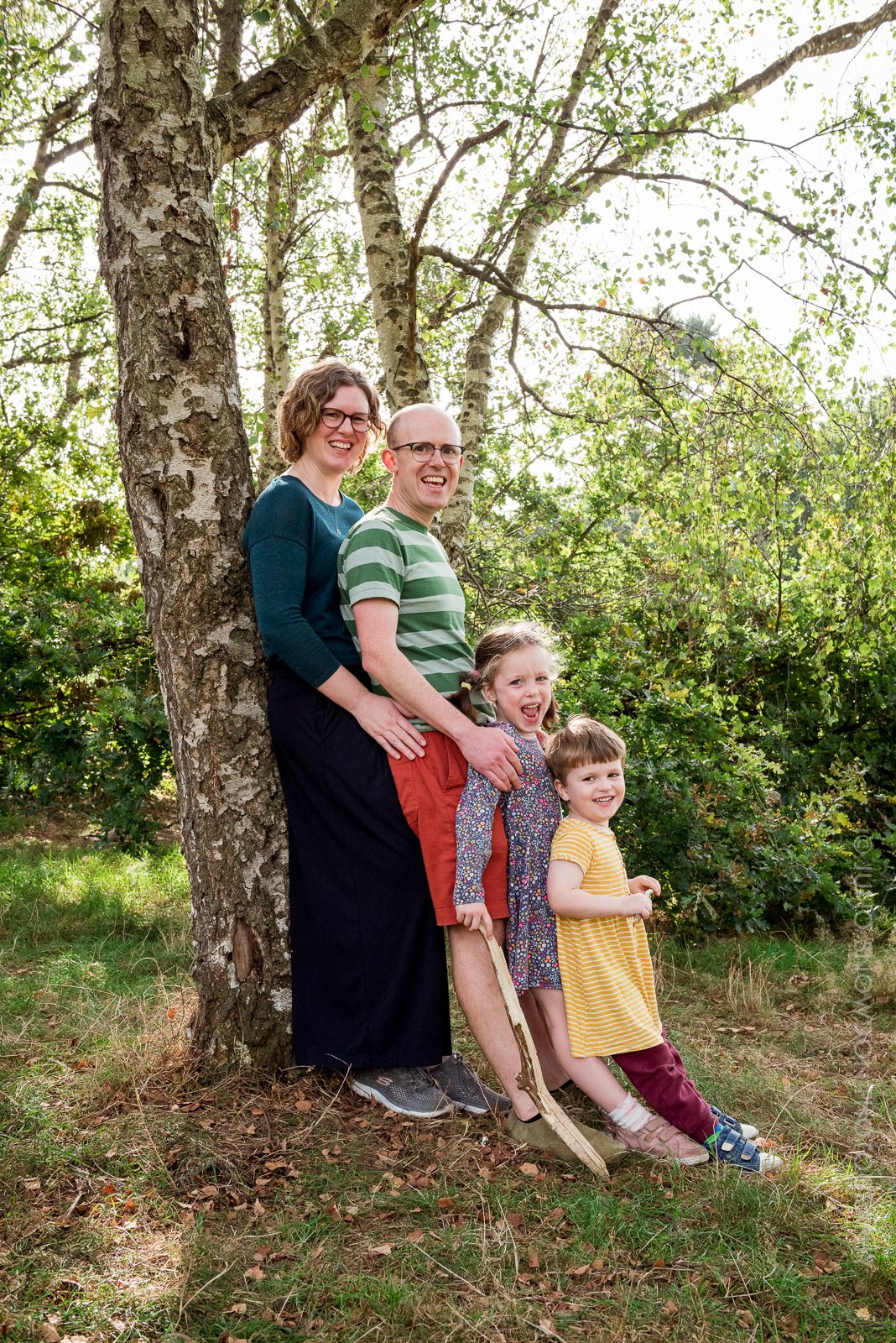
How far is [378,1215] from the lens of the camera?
249 cm

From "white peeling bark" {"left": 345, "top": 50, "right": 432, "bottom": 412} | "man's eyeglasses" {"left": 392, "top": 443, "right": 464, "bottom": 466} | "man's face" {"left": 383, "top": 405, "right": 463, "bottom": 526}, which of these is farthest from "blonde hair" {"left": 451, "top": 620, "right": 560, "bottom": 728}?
"white peeling bark" {"left": 345, "top": 50, "right": 432, "bottom": 412}

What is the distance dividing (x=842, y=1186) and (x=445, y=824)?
142 centimetres

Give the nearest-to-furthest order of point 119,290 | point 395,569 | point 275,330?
point 395,569 → point 119,290 → point 275,330

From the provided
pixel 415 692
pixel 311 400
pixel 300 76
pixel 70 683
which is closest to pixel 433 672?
pixel 415 692

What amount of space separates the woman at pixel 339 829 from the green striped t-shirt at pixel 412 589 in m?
0.13

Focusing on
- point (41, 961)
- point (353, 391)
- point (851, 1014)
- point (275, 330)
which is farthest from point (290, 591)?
point (275, 330)

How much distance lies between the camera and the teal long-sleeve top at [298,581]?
290 cm

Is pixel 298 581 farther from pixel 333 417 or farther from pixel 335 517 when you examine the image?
pixel 333 417

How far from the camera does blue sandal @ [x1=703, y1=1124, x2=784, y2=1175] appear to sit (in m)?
2.73

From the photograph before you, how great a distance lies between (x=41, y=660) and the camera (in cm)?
644

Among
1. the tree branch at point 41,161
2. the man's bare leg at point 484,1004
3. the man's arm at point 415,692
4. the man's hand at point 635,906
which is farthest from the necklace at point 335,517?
the tree branch at point 41,161

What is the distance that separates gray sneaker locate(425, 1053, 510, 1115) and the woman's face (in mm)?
1922

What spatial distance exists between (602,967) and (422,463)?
1.57 m

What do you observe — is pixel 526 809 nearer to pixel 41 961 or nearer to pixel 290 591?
pixel 290 591
